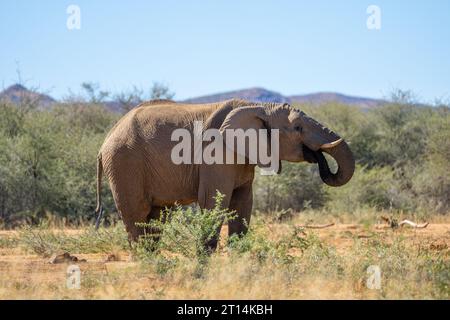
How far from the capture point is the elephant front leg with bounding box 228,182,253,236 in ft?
36.6

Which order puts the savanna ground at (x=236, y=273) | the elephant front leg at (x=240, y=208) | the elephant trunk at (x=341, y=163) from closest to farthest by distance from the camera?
the savanna ground at (x=236, y=273) < the elephant trunk at (x=341, y=163) < the elephant front leg at (x=240, y=208)

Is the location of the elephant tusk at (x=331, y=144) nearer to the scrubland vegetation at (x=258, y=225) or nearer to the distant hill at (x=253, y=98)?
the scrubland vegetation at (x=258, y=225)

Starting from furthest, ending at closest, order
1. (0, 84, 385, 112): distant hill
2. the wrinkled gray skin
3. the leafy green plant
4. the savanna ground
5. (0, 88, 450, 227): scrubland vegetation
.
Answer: (0, 84, 385, 112): distant hill < (0, 88, 450, 227): scrubland vegetation < the wrinkled gray skin < the leafy green plant < the savanna ground

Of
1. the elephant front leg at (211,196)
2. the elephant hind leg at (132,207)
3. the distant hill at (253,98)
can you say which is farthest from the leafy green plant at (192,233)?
the distant hill at (253,98)

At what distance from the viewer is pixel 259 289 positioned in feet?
26.1

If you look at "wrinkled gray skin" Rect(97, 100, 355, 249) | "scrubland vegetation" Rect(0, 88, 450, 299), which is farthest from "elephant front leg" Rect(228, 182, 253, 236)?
"scrubland vegetation" Rect(0, 88, 450, 299)

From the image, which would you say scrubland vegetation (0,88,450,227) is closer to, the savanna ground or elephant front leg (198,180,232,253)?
elephant front leg (198,180,232,253)

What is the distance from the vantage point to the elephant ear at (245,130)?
10.8 metres

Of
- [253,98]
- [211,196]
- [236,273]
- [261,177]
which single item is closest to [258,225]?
[211,196]

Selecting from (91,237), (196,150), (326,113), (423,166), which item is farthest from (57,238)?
(326,113)

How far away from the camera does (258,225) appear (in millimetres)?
10945
